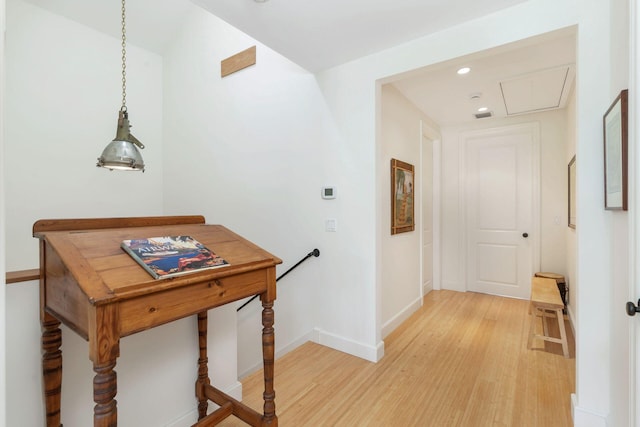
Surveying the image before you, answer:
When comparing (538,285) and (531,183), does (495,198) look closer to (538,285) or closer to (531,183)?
(531,183)

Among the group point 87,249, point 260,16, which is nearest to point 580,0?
point 260,16

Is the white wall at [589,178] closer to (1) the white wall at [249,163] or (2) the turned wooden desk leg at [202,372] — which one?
(1) the white wall at [249,163]

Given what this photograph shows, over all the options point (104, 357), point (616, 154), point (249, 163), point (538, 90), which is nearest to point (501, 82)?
point (538, 90)

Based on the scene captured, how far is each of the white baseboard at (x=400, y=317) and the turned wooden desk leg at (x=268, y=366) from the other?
1722 mm

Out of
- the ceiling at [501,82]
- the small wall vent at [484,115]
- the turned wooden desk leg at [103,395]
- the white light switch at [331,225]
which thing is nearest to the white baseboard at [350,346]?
the white light switch at [331,225]

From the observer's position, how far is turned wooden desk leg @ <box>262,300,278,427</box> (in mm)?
1629

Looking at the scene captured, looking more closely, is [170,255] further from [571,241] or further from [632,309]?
[571,241]

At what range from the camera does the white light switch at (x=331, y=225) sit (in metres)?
2.88

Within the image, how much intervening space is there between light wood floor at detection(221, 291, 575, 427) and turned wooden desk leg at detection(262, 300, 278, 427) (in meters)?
0.35

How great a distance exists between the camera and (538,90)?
11.0ft

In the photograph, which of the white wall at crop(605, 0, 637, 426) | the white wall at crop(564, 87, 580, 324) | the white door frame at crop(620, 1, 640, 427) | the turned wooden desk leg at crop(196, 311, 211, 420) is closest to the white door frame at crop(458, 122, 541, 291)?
the white wall at crop(564, 87, 580, 324)

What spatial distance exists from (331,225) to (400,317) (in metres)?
1.43

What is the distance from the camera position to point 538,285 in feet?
10.7

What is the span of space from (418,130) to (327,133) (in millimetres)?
1720
